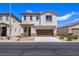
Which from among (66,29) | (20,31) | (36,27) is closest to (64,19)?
(66,29)

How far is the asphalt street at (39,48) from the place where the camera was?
36.4ft

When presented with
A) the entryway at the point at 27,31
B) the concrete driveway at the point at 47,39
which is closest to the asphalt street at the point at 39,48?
the concrete driveway at the point at 47,39

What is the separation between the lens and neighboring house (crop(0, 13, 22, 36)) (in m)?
11.6

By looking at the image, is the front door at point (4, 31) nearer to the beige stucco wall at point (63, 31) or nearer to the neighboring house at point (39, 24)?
the neighboring house at point (39, 24)

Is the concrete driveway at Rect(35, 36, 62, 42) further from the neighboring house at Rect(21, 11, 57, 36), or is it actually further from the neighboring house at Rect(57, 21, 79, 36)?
the neighboring house at Rect(57, 21, 79, 36)

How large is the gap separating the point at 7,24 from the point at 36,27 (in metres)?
1.38

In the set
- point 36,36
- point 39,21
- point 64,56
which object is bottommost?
point 64,56

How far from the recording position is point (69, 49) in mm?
11758

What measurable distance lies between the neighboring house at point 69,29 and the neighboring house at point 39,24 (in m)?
0.28

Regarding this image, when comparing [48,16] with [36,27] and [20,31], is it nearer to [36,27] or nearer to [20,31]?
[36,27]

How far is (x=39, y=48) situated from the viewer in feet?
38.3

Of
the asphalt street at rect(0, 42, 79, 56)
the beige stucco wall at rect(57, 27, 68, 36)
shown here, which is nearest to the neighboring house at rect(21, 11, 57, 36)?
the beige stucco wall at rect(57, 27, 68, 36)

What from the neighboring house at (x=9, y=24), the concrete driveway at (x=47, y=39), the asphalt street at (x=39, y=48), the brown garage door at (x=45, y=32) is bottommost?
the asphalt street at (x=39, y=48)

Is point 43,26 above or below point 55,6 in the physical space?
below
